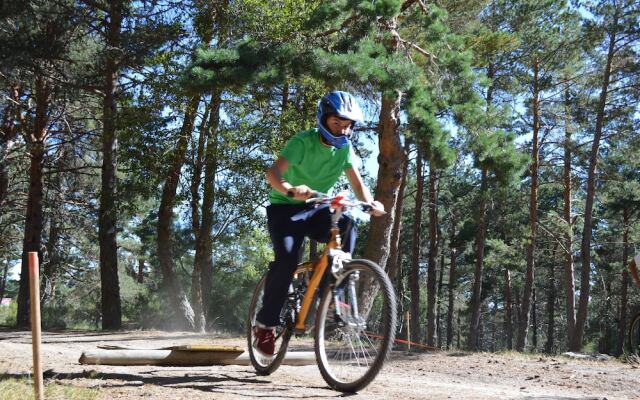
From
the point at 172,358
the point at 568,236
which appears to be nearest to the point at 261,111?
the point at 172,358

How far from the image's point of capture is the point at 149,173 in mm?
15562

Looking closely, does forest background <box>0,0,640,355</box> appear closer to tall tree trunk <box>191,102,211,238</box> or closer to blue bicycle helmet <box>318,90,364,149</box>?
tall tree trunk <box>191,102,211,238</box>

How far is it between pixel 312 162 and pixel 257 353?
1.74 m

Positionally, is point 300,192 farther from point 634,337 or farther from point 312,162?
point 634,337

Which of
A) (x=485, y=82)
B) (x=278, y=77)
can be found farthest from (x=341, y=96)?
(x=485, y=82)

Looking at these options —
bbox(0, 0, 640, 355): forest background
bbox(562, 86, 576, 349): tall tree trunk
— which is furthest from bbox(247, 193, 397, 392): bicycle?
bbox(562, 86, 576, 349): tall tree trunk

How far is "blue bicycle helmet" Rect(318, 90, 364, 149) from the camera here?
445cm

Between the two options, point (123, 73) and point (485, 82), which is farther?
point (123, 73)

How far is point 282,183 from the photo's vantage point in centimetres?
441

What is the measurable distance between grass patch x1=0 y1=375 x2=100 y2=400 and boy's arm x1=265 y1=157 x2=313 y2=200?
175 centimetres

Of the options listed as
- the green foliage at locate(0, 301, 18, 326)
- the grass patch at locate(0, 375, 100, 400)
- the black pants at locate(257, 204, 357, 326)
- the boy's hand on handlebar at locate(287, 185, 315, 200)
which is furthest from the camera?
the green foliage at locate(0, 301, 18, 326)

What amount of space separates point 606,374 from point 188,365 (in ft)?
14.6

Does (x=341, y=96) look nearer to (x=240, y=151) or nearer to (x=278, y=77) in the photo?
(x=278, y=77)

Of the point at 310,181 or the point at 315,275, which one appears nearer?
the point at 315,275
